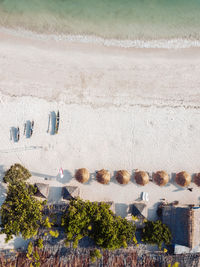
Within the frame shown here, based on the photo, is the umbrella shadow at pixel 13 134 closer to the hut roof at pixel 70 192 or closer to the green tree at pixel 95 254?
the hut roof at pixel 70 192

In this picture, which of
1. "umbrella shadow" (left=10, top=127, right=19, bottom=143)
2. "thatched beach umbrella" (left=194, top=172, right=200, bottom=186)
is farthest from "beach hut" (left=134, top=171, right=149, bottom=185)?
"umbrella shadow" (left=10, top=127, right=19, bottom=143)

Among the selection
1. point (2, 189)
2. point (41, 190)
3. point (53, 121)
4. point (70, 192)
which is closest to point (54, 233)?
point (70, 192)

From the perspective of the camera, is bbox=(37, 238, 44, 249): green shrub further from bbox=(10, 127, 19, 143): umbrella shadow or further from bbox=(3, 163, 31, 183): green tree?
bbox=(10, 127, 19, 143): umbrella shadow

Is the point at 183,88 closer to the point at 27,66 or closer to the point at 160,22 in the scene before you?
the point at 160,22

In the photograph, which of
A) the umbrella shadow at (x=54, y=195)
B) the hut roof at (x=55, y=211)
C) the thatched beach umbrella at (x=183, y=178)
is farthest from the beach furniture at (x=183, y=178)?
the umbrella shadow at (x=54, y=195)

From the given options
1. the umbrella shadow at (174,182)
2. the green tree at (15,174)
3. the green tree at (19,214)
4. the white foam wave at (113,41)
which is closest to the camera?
the green tree at (19,214)

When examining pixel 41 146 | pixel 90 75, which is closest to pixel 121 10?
pixel 90 75

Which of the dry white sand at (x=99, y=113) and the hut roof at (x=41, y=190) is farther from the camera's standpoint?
the dry white sand at (x=99, y=113)
